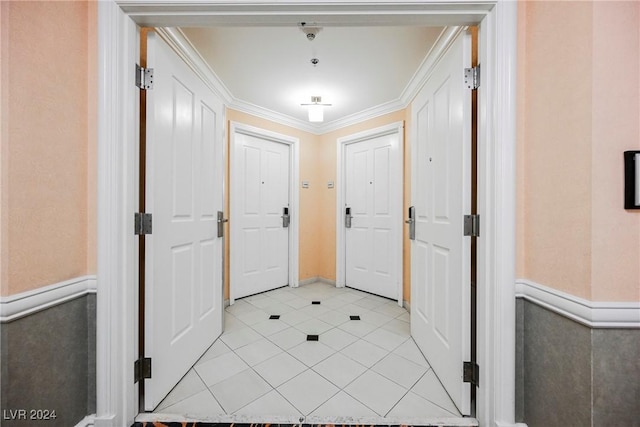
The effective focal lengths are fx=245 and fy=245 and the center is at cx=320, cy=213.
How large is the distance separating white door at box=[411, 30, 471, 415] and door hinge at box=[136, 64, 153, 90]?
157cm

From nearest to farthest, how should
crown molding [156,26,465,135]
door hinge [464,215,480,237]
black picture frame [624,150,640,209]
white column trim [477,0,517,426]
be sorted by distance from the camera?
1. black picture frame [624,150,640,209]
2. white column trim [477,0,517,426]
3. door hinge [464,215,480,237]
4. crown molding [156,26,465,135]

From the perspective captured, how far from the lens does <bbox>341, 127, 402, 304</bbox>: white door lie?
2971mm

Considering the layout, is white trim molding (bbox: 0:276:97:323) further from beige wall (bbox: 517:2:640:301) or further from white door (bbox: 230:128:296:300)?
beige wall (bbox: 517:2:640:301)

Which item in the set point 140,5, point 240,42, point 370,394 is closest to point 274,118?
point 240,42

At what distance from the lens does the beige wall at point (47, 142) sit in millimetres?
832

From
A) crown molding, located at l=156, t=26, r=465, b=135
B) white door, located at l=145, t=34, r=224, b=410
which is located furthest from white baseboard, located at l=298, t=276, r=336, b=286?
crown molding, located at l=156, t=26, r=465, b=135

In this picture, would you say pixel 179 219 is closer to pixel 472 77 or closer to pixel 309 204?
pixel 472 77

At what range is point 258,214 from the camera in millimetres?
3221

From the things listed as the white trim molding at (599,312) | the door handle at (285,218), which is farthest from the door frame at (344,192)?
the white trim molding at (599,312)

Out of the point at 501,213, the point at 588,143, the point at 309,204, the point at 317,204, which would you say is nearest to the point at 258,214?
the point at 309,204

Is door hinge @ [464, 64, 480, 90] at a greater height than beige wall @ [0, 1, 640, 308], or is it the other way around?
door hinge @ [464, 64, 480, 90]

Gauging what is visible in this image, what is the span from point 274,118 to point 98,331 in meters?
2.83

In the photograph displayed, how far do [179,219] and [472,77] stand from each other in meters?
1.76

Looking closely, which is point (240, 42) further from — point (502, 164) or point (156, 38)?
point (502, 164)
